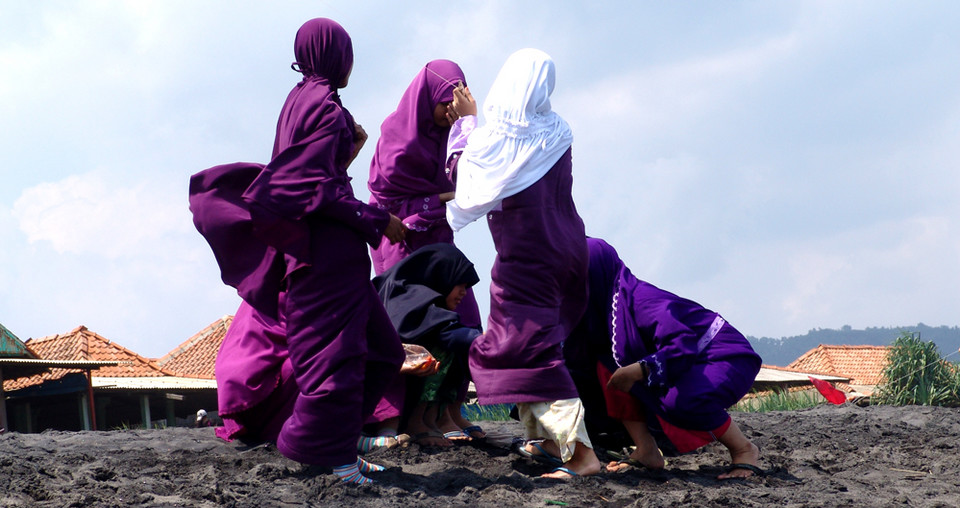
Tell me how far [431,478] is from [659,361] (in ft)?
3.87

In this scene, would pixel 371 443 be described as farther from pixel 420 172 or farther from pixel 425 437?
pixel 420 172

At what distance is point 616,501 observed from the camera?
402cm

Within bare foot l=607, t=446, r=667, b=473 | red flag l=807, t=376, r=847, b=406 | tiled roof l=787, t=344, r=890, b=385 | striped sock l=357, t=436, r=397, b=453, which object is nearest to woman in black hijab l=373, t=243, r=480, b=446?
striped sock l=357, t=436, r=397, b=453

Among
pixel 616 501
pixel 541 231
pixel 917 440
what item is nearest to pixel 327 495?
pixel 616 501

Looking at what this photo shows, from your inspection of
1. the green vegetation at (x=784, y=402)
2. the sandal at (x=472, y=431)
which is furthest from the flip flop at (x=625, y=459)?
the green vegetation at (x=784, y=402)

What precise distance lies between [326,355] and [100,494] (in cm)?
104

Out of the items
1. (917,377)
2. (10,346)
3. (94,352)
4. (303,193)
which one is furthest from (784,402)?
(94,352)

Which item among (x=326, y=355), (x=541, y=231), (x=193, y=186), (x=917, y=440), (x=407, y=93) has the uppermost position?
(x=407, y=93)

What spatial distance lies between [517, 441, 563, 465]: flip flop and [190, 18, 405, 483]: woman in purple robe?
0.89m

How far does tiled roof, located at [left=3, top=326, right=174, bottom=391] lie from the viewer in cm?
1706

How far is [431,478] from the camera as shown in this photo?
169 inches

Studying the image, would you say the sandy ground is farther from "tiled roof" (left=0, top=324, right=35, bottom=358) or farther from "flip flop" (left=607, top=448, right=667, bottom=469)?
"tiled roof" (left=0, top=324, right=35, bottom=358)

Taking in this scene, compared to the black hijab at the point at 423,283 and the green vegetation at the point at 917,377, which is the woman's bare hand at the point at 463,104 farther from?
the green vegetation at the point at 917,377

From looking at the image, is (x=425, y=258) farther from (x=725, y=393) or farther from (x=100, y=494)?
(x=100, y=494)
